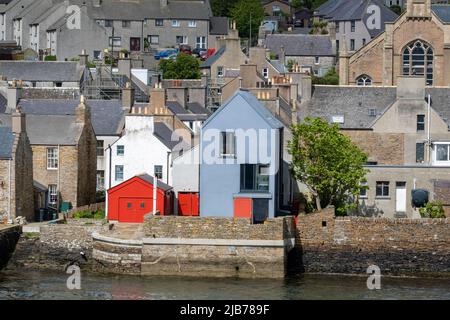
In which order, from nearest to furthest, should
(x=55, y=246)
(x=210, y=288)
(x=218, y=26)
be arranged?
(x=210, y=288), (x=55, y=246), (x=218, y=26)

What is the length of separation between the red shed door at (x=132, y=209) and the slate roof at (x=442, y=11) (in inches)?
1289

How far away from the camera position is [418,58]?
9181 centimetres

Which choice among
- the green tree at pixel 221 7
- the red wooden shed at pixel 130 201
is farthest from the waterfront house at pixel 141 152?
the green tree at pixel 221 7

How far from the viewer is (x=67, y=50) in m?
113

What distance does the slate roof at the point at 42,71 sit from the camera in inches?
3701

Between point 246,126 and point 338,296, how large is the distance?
9.49 meters

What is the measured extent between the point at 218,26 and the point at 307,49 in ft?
43.3

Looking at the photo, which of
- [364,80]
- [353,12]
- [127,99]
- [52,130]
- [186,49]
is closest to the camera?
[52,130]

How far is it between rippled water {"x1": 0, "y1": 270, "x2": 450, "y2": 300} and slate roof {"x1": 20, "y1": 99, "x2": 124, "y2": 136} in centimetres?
1446

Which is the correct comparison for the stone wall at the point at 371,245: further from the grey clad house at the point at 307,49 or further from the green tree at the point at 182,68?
the grey clad house at the point at 307,49

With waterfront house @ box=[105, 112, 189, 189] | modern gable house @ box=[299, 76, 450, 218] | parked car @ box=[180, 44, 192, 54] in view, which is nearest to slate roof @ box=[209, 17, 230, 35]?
parked car @ box=[180, 44, 192, 54]

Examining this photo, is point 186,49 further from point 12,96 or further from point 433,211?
point 433,211

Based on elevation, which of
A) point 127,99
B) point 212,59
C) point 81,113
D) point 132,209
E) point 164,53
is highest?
point 164,53

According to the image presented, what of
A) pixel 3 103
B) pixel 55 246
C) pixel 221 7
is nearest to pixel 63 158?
pixel 55 246
